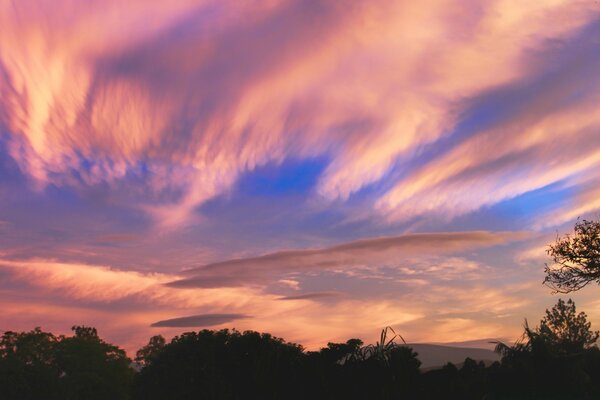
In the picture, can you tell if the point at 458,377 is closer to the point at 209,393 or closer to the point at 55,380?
the point at 209,393

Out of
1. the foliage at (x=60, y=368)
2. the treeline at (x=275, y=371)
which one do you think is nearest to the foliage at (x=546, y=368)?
the treeline at (x=275, y=371)

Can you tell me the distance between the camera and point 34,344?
107 meters

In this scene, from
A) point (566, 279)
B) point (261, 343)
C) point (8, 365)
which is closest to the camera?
point (566, 279)

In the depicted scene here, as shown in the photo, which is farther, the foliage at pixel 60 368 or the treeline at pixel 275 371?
the foliage at pixel 60 368

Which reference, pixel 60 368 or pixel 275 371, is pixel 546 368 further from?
pixel 60 368

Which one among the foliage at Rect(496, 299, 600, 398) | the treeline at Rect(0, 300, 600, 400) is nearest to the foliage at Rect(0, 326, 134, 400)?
the treeline at Rect(0, 300, 600, 400)

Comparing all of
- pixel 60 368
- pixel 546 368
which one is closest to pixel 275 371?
pixel 546 368

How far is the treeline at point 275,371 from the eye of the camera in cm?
5078

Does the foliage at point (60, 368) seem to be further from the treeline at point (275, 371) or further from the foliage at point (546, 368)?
the foliage at point (546, 368)

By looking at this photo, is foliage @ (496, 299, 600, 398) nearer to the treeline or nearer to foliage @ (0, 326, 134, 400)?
the treeline

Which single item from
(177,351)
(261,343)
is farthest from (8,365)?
Answer: (261,343)

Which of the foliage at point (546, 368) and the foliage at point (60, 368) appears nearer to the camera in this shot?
the foliage at point (546, 368)

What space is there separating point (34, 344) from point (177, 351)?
40.2m

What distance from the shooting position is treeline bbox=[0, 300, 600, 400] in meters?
50.8
